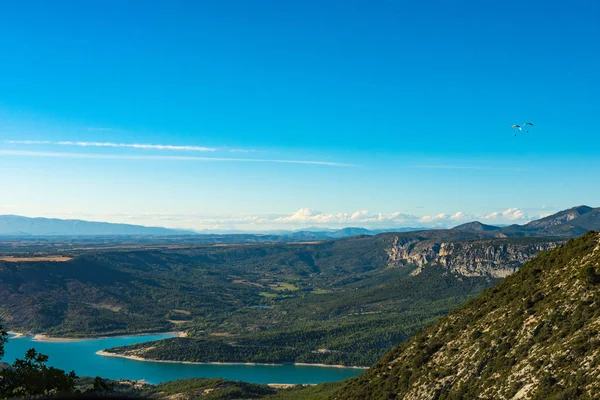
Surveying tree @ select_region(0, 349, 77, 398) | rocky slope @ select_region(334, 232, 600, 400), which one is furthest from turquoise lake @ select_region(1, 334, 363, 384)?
A: tree @ select_region(0, 349, 77, 398)

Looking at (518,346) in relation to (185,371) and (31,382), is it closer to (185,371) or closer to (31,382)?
(31,382)

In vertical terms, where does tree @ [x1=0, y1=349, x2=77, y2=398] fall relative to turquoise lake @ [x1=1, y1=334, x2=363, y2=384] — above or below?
above

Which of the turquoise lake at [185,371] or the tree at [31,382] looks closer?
the tree at [31,382]

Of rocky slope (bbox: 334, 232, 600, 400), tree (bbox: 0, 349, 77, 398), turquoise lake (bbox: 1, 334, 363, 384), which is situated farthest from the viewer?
turquoise lake (bbox: 1, 334, 363, 384)

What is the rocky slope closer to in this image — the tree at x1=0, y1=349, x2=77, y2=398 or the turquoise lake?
the tree at x1=0, y1=349, x2=77, y2=398

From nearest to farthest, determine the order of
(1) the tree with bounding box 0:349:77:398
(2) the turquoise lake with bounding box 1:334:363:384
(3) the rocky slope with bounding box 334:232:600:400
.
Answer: (1) the tree with bounding box 0:349:77:398 < (3) the rocky slope with bounding box 334:232:600:400 < (2) the turquoise lake with bounding box 1:334:363:384

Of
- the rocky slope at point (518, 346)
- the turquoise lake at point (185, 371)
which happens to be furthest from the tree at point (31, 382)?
the turquoise lake at point (185, 371)

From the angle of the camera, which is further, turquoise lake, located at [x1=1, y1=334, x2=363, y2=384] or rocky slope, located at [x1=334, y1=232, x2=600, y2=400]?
turquoise lake, located at [x1=1, y1=334, x2=363, y2=384]

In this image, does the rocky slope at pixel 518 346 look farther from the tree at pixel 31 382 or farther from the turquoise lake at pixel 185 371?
the turquoise lake at pixel 185 371

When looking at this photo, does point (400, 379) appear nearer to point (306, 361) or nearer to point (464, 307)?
point (464, 307)

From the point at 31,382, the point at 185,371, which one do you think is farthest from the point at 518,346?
the point at 185,371
